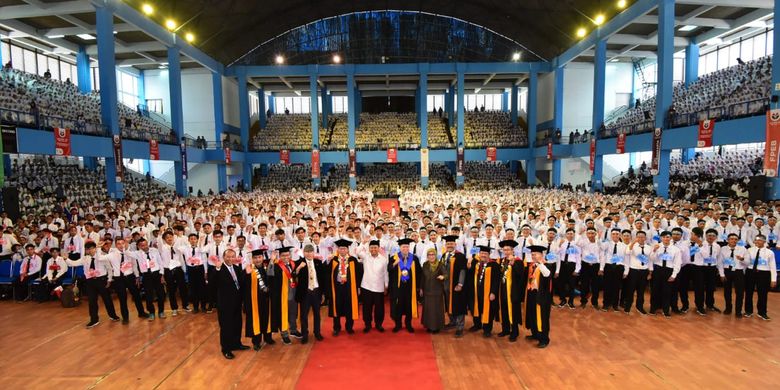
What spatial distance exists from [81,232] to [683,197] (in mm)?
24586

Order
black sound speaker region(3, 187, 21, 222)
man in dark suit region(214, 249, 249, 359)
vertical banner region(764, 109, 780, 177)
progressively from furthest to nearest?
1. vertical banner region(764, 109, 780, 177)
2. black sound speaker region(3, 187, 21, 222)
3. man in dark suit region(214, 249, 249, 359)

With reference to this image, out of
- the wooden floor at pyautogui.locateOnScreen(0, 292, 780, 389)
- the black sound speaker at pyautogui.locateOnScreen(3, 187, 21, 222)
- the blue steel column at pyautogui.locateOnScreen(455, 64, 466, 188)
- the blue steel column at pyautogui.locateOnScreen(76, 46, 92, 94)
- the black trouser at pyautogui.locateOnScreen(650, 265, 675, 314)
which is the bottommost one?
the wooden floor at pyautogui.locateOnScreen(0, 292, 780, 389)

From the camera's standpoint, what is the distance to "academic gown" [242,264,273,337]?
6273 mm

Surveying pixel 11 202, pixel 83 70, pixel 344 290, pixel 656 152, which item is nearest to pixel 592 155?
pixel 656 152

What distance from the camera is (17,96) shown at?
736 inches

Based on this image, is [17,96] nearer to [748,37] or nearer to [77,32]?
[77,32]

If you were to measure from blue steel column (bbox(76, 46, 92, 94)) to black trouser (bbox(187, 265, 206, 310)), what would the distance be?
91.2 feet

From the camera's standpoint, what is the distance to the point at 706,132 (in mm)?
15883

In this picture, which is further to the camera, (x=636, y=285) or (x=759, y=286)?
(x=636, y=285)

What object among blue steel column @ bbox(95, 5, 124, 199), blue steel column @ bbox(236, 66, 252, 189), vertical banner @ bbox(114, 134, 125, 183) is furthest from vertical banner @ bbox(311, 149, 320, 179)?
vertical banner @ bbox(114, 134, 125, 183)

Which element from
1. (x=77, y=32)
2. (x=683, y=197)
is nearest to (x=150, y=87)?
(x=77, y=32)

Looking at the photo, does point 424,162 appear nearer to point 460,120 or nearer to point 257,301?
point 460,120

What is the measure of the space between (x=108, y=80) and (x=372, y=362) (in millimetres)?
19650

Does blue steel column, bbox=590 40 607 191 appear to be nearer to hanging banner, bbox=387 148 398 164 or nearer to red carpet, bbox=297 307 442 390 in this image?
hanging banner, bbox=387 148 398 164
